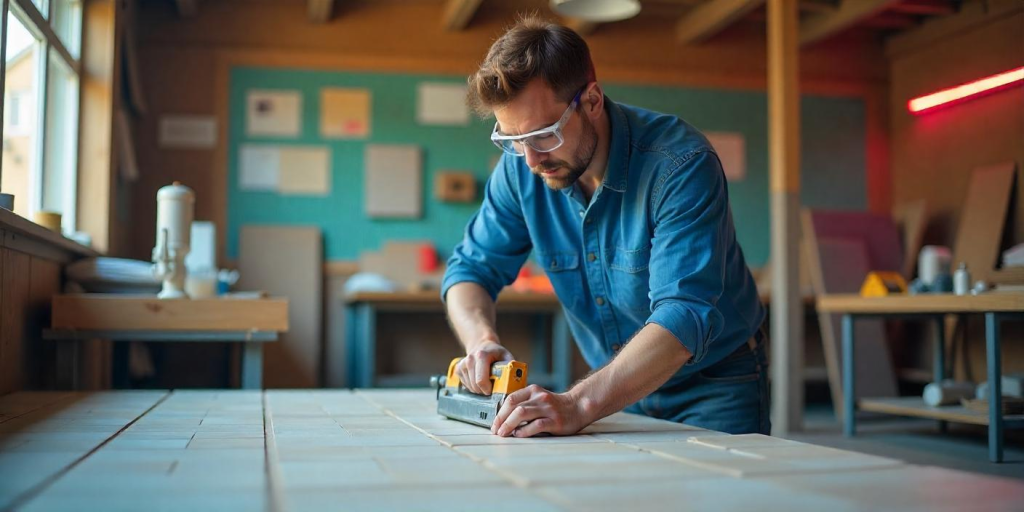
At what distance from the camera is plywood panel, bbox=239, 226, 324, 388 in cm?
575

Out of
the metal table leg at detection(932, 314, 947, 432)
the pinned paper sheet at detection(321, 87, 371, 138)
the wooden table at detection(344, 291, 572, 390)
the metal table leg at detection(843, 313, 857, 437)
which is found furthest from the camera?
the pinned paper sheet at detection(321, 87, 371, 138)

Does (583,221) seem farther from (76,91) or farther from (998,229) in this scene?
(998,229)

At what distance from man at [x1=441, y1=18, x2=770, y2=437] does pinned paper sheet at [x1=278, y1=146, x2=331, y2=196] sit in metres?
3.86

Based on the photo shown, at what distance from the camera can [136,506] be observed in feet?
3.11

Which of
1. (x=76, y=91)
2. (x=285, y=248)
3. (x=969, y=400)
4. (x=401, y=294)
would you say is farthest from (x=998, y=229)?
(x=76, y=91)

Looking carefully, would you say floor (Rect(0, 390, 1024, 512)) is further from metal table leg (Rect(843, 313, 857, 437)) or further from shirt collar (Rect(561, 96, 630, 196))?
metal table leg (Rect(843, 313, 857, 437))

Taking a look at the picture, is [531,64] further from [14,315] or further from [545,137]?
[14,315]

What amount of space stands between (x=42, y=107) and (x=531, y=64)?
2.81 metres

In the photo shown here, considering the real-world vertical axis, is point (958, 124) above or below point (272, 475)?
above

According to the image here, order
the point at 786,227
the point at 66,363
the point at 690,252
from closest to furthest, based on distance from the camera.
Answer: the point at 690,252
the point at 66,363
the point at 786,227

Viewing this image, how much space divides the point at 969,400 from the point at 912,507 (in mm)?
3897

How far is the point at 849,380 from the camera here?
4902mm

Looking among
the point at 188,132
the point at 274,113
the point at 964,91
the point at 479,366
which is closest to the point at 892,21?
the point at 964,91

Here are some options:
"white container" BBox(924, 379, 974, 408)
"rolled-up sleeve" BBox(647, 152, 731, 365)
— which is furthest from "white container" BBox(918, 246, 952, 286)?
"rolled-up sleeve" BBox(647, 152, 731, 365)
